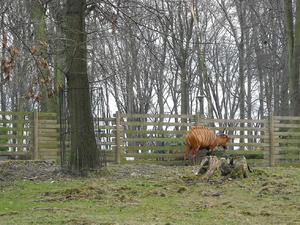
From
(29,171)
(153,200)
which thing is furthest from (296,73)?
(153,200)

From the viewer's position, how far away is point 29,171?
12039 millimetres

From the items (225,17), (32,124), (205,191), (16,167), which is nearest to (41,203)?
(205,191)

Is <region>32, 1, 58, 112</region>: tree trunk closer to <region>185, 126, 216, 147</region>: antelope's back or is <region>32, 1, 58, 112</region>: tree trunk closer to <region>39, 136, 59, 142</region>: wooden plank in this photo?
<region>39, 136, 59, 142</region>: wooden plank

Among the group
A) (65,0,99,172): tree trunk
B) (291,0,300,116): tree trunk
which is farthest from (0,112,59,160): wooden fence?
(291,0,300,116): tree trunk

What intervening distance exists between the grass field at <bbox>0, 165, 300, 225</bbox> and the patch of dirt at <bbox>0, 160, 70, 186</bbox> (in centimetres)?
50

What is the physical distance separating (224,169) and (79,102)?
3150mm

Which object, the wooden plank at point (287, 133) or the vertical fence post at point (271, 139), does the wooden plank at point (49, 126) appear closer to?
the vertical fence post at point (271, 139)

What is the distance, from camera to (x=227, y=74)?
39.7m

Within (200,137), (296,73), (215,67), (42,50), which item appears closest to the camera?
(42,50)

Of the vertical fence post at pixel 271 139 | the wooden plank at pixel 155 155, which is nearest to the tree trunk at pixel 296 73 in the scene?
the vertical fence post at pixel 271 139

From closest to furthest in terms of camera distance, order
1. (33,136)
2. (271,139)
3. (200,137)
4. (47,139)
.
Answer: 1. (200,137)
2. (33,136)
3. (47,139)
4. (271,139)

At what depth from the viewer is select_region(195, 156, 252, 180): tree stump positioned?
10383mm

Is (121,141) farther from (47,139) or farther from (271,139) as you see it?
(271,139)

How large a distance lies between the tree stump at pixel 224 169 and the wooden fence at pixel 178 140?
185 inches
